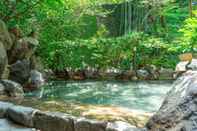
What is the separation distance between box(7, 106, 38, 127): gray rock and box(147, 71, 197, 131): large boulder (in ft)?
6.02

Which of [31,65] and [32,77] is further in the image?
[31,65]

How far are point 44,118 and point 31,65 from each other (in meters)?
5.86

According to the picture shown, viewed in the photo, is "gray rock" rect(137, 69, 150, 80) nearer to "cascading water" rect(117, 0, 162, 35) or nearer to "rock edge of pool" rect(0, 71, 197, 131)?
"cascading water" rect(117, 0, 162, 35)

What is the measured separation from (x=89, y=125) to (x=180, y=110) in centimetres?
139

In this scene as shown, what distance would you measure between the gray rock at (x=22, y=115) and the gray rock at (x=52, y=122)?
80mm

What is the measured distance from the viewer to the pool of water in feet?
23.6

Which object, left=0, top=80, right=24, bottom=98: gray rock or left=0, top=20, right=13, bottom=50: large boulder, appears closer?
left=0, top=80, right=24, bottom=98: gray rock

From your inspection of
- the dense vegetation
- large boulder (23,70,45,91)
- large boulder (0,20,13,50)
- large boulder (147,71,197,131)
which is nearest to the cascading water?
the dense vegetation

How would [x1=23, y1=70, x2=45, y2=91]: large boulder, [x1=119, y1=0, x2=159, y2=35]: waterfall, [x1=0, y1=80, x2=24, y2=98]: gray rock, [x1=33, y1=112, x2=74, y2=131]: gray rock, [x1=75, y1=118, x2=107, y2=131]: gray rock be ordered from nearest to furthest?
[x1=75, y1=118, x2=107, y2=131]: gray rock → [x1=33, y1=112, x2=74, y2=131]: gray rock → [x1=0, y1=80, x2=24, y2=98]: gray rock → [x1=23, y1=70, x2=45, y2=91]: large boulder → [x1=119, y1=0, x2=159, y2=35]: waterfall

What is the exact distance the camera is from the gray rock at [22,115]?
446 cm

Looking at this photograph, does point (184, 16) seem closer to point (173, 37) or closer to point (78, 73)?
point (173, 37)

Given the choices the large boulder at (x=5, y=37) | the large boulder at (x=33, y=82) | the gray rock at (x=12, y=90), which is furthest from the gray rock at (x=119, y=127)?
the large boulder at (x=33, y=82)

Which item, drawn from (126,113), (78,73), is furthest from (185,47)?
(126,113)

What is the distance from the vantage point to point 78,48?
12977mm
